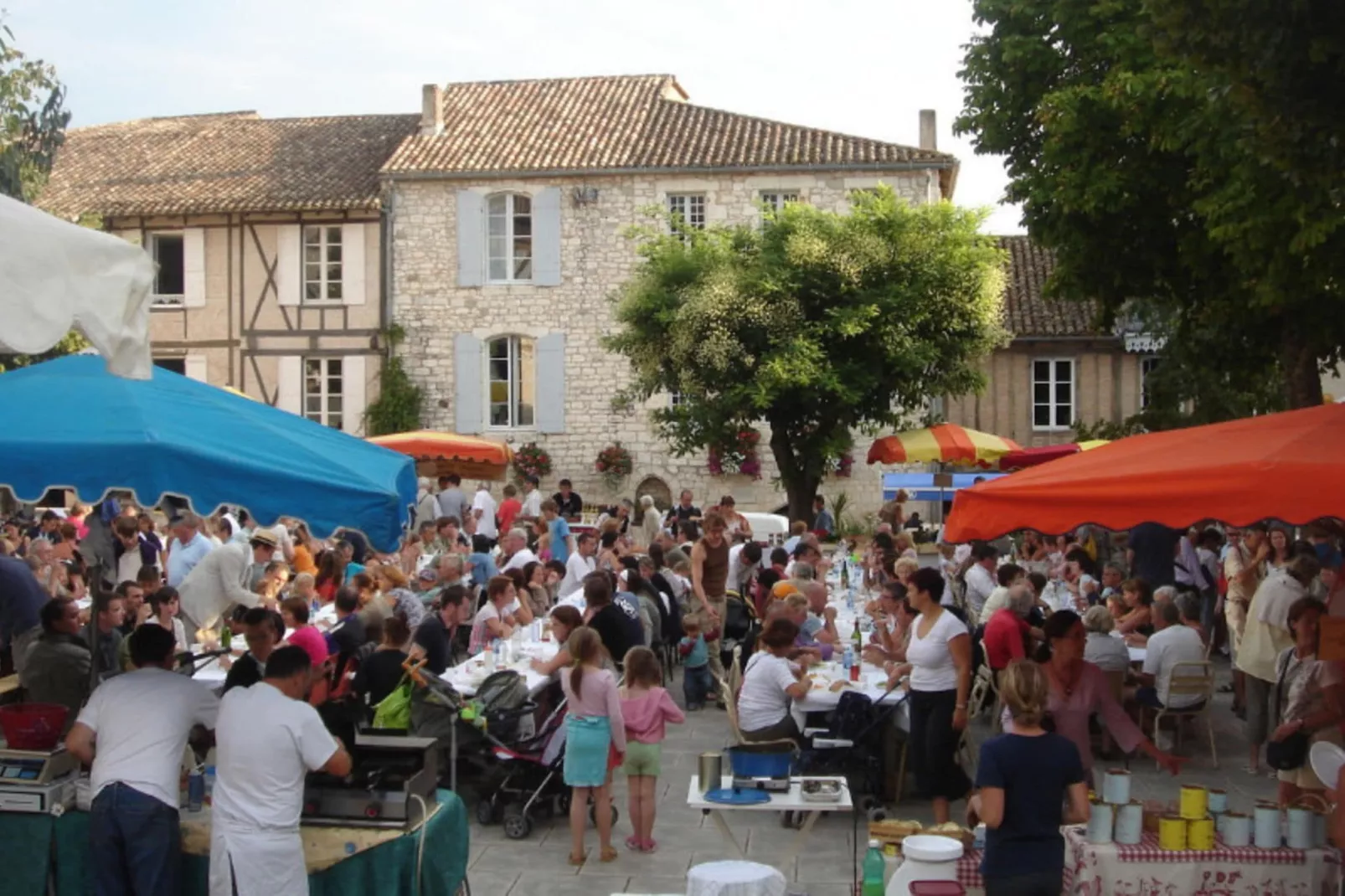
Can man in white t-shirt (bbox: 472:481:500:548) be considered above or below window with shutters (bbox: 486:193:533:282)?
below

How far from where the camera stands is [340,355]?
31.7 meters

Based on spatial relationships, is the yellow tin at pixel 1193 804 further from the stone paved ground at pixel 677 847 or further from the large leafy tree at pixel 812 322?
the large leafy tree at pixel 812 322

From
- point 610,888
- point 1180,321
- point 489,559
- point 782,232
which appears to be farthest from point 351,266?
point 610,888

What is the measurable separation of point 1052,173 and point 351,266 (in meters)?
19.6

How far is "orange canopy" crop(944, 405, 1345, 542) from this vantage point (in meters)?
6.43

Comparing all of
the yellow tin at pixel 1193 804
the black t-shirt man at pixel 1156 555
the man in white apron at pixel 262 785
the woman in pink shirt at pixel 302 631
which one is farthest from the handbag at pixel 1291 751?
the black t-shirt man at pixel 1156 555

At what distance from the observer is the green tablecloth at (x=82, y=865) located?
247 inches

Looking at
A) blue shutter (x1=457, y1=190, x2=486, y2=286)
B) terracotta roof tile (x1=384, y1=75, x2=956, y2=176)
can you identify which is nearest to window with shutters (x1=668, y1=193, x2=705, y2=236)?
terracotta roof tile (x1=384, y1=75, x2=956, y2=176)

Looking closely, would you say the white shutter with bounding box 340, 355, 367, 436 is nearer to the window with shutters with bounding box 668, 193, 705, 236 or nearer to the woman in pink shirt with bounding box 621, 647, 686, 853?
the window with shutters with bounding box 668, 193, 705, 236

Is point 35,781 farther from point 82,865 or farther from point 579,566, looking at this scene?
point 579,566

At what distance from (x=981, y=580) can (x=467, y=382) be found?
18.4 m

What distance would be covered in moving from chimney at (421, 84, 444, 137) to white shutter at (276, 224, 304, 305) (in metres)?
3.38

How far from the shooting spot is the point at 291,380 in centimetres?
3177

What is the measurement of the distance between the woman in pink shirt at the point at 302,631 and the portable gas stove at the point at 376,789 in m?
2.78
